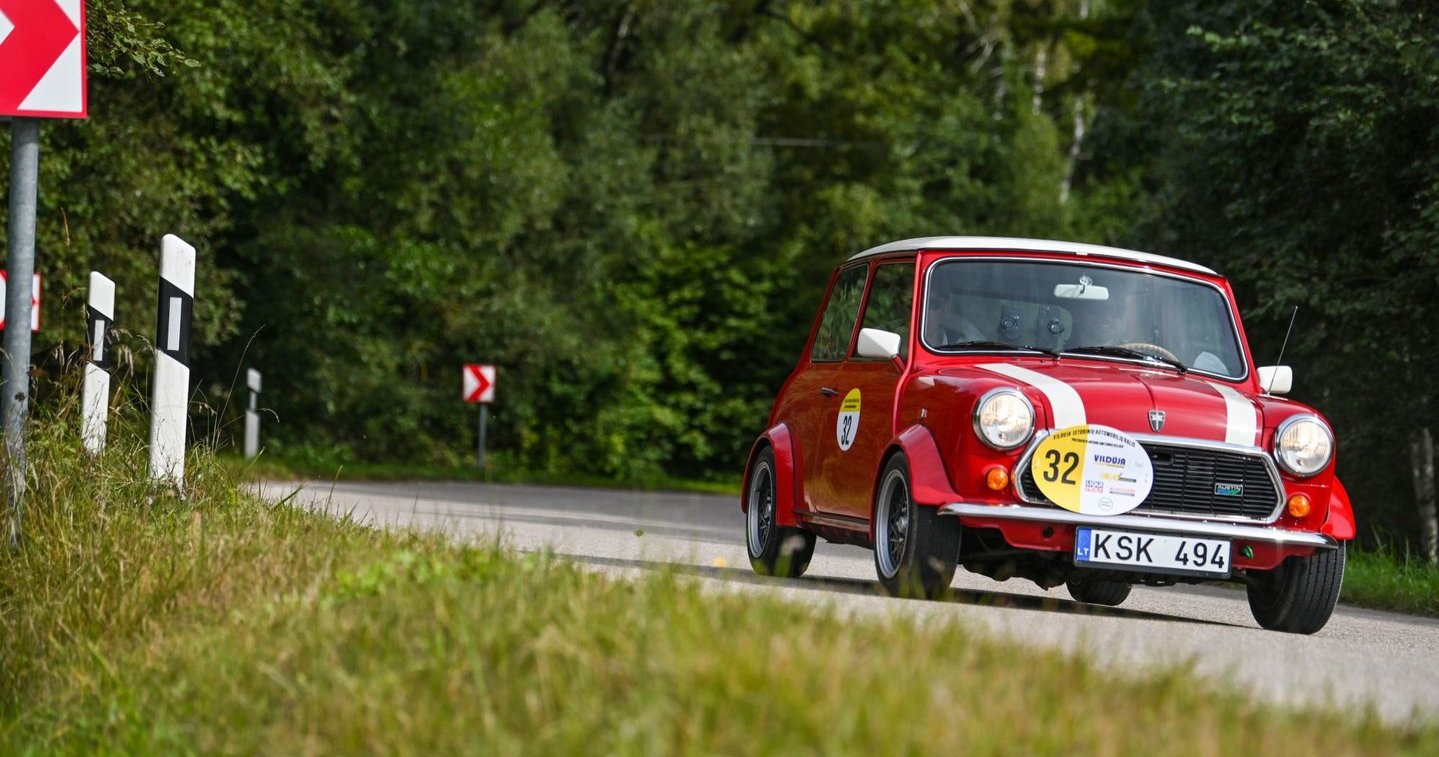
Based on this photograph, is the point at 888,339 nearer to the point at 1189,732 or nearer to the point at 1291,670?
the point at 1291,670

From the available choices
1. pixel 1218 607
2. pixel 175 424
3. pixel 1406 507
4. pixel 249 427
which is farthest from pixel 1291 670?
pixel 249 427

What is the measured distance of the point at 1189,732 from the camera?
440 centimetres

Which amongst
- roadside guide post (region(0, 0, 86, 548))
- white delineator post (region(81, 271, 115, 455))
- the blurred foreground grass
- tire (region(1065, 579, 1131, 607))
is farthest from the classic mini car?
white delineator post (region(81, 271, 115, 455))

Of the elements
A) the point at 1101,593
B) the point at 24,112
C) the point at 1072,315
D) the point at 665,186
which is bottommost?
the point at 1101,593

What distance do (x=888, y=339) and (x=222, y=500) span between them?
10.2 feet

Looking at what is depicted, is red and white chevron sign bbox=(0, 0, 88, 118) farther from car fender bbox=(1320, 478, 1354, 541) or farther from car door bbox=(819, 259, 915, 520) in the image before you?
car fender bbox=(1320, 478, 1354, 541)

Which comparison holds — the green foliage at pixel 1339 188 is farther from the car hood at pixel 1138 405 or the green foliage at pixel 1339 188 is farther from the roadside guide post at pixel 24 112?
the roadside guide post at pixel 24 112

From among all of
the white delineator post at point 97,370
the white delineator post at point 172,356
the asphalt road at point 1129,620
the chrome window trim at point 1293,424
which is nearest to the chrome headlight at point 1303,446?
the chrome window trim at point 1293,424

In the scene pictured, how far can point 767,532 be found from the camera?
36.0 ft

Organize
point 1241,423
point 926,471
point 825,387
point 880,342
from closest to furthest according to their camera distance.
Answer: point 926,471
point 1241,423
point 880,342
point 825,387

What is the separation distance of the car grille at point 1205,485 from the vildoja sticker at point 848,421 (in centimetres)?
143

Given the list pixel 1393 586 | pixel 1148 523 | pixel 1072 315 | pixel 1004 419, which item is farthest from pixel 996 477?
pixel 1393 586

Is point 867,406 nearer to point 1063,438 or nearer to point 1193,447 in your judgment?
point 1063,438

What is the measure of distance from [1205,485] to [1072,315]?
1.32 meters
